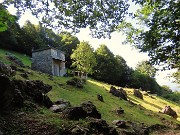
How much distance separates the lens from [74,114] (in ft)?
53.8

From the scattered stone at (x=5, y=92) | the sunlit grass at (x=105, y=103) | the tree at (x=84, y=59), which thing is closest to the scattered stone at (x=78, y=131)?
the scattered stone at (x=5, y=92)

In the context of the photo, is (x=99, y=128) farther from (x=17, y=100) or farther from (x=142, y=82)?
(x=142, y=82)

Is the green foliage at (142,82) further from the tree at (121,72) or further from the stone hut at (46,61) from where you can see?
the stone hut at (46,61)

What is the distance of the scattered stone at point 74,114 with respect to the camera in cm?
1602

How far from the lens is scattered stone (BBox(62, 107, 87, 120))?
16.0 meters

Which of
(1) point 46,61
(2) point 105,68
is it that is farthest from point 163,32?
(2) point 105,68

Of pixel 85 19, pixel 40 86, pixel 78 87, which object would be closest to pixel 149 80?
pixel 78 87

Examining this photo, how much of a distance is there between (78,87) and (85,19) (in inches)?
1314

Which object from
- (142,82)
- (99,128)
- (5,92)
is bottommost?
(99,128)

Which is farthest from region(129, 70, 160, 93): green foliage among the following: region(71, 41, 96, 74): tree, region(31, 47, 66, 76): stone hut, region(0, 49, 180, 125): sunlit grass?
region(0, 49, 180, 125): sunlit grass

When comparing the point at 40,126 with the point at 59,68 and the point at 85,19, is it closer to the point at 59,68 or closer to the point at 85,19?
the point at 85,19

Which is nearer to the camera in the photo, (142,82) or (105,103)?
(105,103)

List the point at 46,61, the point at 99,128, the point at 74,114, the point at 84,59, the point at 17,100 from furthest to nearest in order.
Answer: the point at 84,59
the point at 46,61
the point at 74,114
the point at 17,100
the point at 99,128

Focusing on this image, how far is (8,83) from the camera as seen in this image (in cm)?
1445
